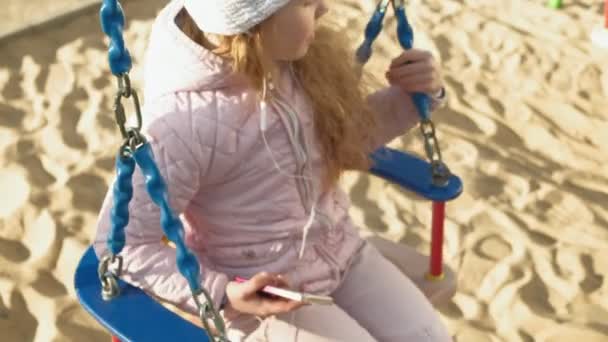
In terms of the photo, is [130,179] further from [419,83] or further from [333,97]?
[419,83]

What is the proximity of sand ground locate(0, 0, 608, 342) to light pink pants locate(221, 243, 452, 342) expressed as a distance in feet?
2.10

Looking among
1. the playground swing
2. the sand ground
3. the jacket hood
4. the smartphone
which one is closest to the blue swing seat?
the playground swing

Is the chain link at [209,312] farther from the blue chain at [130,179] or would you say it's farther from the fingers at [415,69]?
the fingers at [415,69]

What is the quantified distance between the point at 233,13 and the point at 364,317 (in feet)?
1.89

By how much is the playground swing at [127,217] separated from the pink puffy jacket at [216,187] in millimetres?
42

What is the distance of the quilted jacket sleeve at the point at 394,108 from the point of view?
1.62 meters

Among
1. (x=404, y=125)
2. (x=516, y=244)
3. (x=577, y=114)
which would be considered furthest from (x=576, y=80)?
(x=404, y=125)

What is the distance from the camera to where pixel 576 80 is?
10.3ft

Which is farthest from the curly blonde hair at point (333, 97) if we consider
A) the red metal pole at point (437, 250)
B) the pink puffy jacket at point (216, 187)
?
the red metal pole at point (437, 250)

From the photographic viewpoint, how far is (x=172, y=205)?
4.41ft

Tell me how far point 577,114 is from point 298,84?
1.76 meters

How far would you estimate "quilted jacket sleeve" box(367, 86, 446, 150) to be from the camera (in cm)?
162

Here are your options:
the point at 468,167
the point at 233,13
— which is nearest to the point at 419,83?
the point at 233,13

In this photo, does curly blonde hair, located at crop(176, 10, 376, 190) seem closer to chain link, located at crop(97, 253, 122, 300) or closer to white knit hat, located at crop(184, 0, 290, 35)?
white knit hat, located at crop(184, 0, 290, 35)
